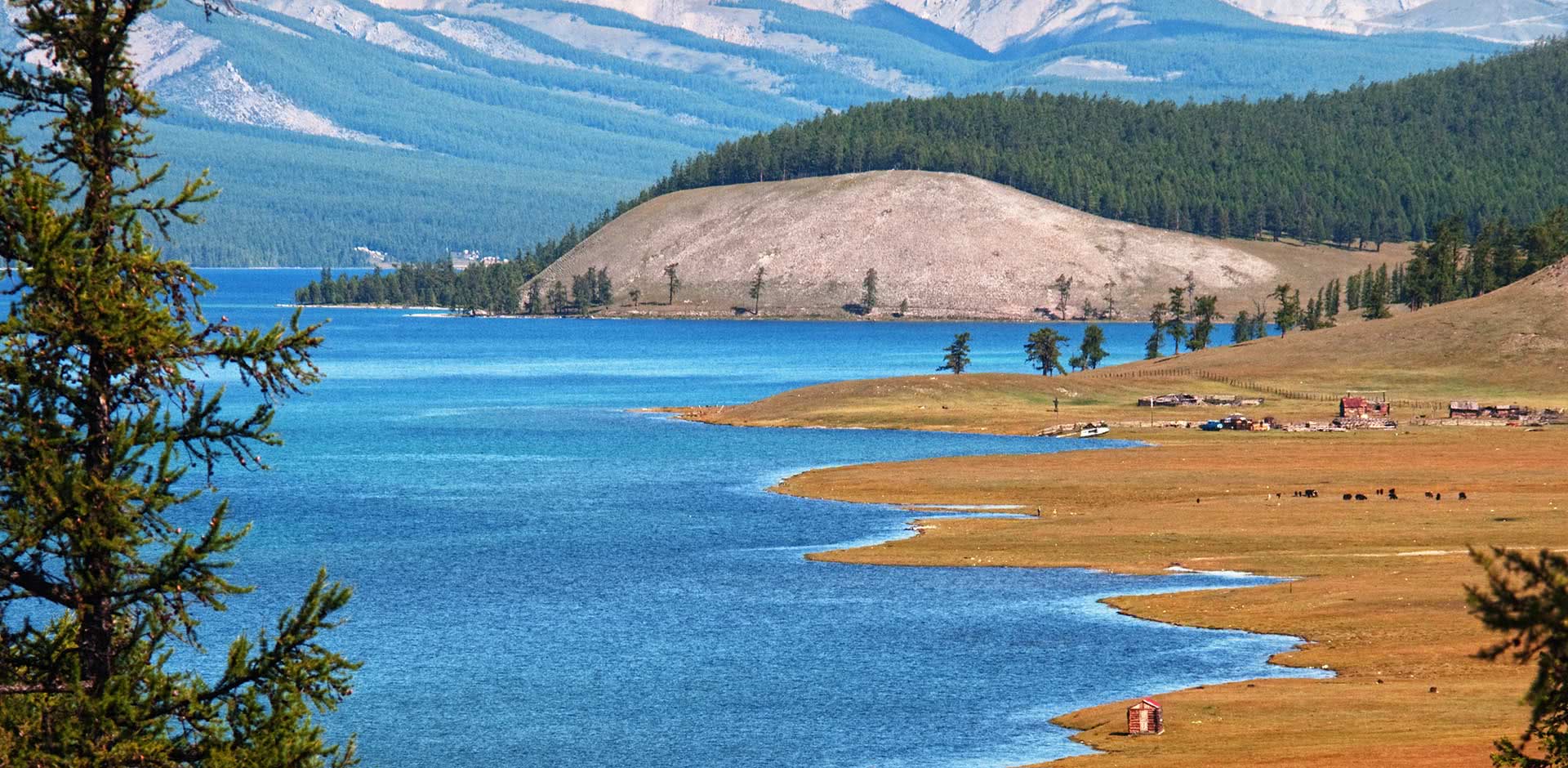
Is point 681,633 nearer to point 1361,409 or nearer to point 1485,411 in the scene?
point 1361,409

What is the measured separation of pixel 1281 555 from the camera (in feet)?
307

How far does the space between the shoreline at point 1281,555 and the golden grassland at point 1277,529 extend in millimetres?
157

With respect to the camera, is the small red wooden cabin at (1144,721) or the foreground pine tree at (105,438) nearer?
the foreground pine tree at (105,438)

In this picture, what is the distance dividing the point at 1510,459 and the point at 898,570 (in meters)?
58.2

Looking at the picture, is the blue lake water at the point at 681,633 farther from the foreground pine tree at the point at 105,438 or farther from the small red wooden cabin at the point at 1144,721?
the foreground pine tree at the point at 105,438

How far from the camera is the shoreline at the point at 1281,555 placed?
2181 inches

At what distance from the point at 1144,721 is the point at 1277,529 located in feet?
156

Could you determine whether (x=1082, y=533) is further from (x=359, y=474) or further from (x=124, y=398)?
(x=124, y=398)

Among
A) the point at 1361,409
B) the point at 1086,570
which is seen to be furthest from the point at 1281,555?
the point at 1361,409

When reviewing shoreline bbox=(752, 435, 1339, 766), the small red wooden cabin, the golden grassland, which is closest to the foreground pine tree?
the golden grassland

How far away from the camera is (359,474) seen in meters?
142

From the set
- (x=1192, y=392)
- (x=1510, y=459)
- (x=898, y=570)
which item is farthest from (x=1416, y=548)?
(x=1192, y=392)

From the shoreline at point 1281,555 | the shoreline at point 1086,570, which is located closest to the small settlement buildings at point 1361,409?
the shoreline at point 1281,555

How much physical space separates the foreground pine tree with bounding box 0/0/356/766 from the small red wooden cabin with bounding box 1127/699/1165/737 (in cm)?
3320
